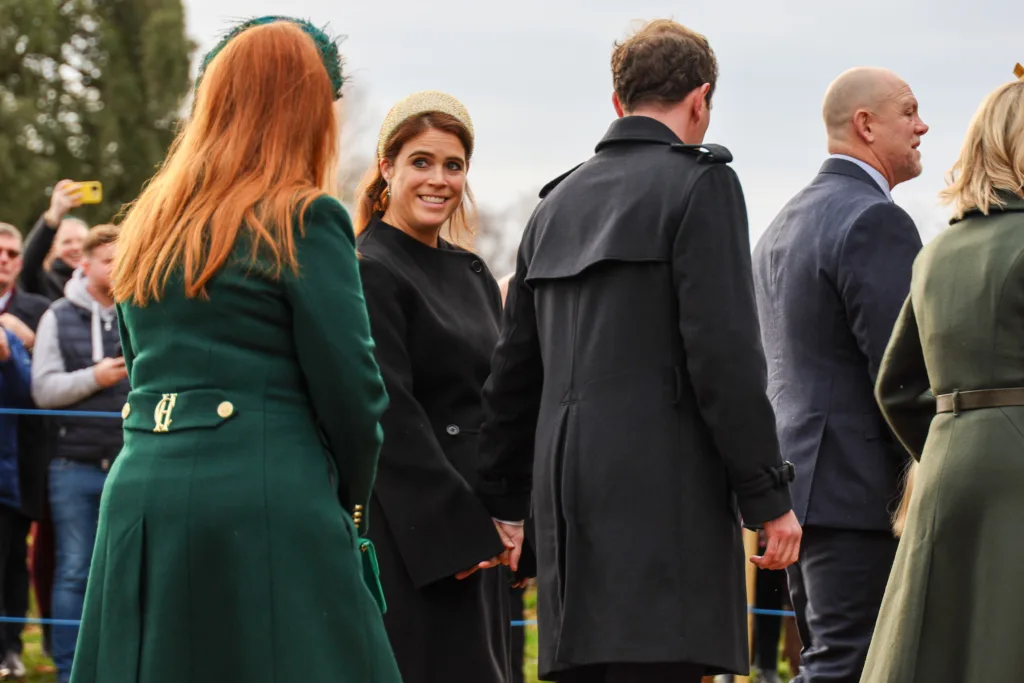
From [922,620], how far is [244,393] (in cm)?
184

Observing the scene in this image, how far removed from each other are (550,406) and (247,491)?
1.04 metres

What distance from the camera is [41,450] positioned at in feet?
27.8

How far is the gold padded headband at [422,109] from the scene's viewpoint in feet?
17.1

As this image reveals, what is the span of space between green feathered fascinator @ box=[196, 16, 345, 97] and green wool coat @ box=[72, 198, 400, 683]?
41cm

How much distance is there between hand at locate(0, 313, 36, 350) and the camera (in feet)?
28.5

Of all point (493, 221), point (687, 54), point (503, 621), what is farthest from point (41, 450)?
point (493, 221)

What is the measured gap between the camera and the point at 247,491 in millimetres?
3750

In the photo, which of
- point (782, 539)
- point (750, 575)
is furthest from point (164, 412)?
point (750, 575)

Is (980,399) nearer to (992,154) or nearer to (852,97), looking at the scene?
(992,154)

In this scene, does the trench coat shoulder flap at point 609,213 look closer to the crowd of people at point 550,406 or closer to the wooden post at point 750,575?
the crowd of people at point 550,406

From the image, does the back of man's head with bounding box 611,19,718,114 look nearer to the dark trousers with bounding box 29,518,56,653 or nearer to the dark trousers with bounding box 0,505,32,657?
the dark trousers with bounding box 0,505,32,657

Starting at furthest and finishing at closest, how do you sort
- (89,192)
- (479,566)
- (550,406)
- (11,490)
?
(89,192), (11,490), (479,566), (550,406)

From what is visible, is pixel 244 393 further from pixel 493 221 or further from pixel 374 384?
pixel 493 221

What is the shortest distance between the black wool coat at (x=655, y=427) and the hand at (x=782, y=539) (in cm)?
4
